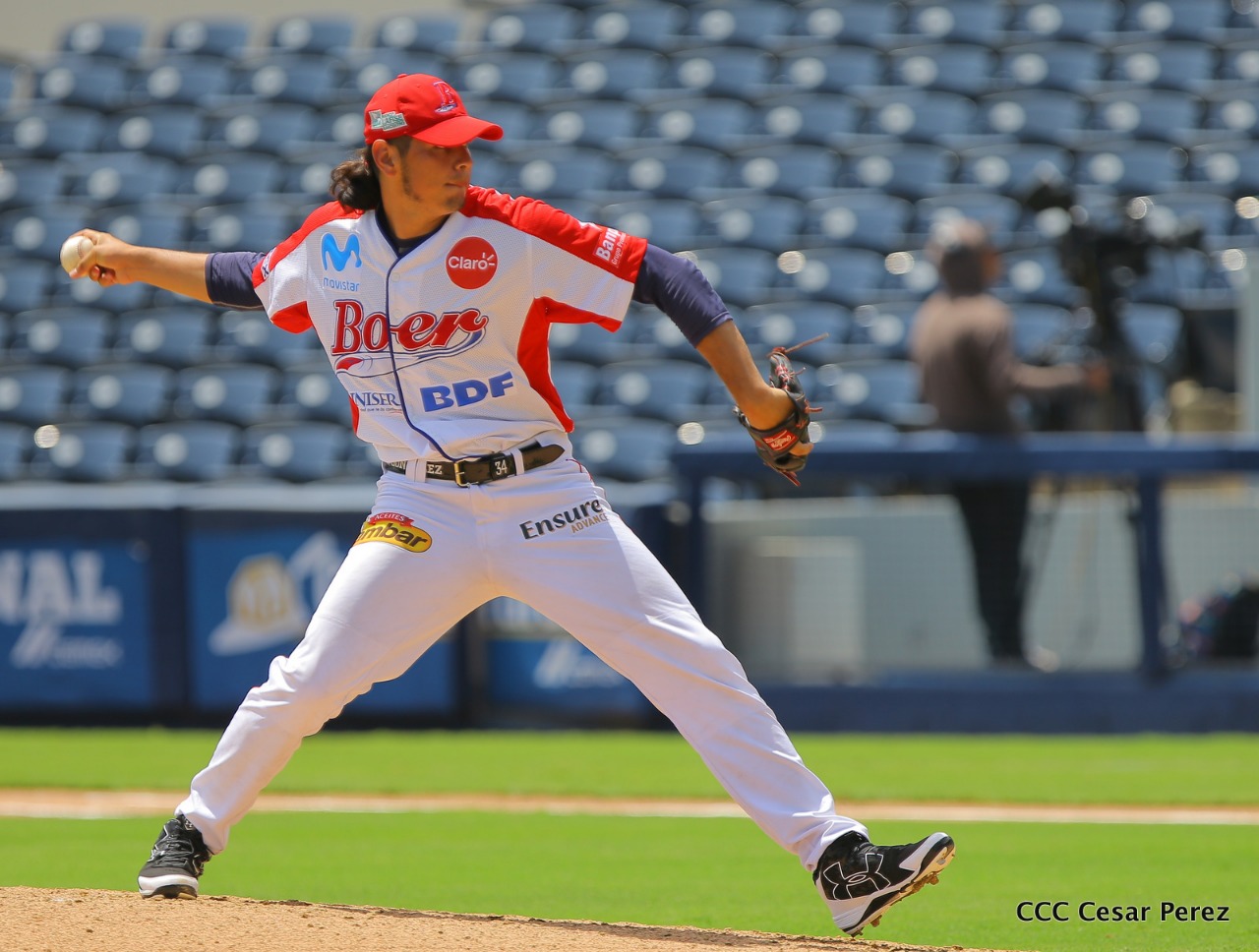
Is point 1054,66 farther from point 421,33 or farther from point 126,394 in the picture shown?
point 126,394

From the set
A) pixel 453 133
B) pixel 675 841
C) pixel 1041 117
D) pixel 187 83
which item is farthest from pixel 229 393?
pixel 453 133

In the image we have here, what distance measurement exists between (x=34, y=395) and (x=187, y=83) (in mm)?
4595

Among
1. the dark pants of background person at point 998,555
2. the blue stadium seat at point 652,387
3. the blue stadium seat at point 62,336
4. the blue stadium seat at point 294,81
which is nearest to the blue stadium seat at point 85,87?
the blue stadium seat at point 294,81

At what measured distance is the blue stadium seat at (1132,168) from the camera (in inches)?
492

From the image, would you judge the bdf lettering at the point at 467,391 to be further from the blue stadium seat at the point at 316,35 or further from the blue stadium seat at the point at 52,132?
the blue stadium seat at the point at 316,35

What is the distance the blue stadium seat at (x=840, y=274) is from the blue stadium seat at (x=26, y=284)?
6.40 metres

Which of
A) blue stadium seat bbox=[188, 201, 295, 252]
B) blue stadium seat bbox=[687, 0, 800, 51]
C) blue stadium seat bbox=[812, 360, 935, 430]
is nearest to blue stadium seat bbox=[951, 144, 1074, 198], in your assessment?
blue stadium seat bbox=[812, 360, 935, 430]

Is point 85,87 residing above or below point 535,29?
below

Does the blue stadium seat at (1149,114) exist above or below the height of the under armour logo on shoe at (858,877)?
above

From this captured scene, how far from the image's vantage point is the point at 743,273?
40.5ft

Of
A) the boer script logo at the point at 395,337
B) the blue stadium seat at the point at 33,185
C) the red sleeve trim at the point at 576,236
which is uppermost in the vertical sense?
the red sleeve trim at the point at 576,236

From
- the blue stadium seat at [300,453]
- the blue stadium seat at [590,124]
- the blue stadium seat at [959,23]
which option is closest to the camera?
the blue stadium seat at [300,453]

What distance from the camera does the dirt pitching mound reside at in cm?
310

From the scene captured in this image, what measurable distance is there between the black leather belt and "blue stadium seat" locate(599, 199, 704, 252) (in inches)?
365
